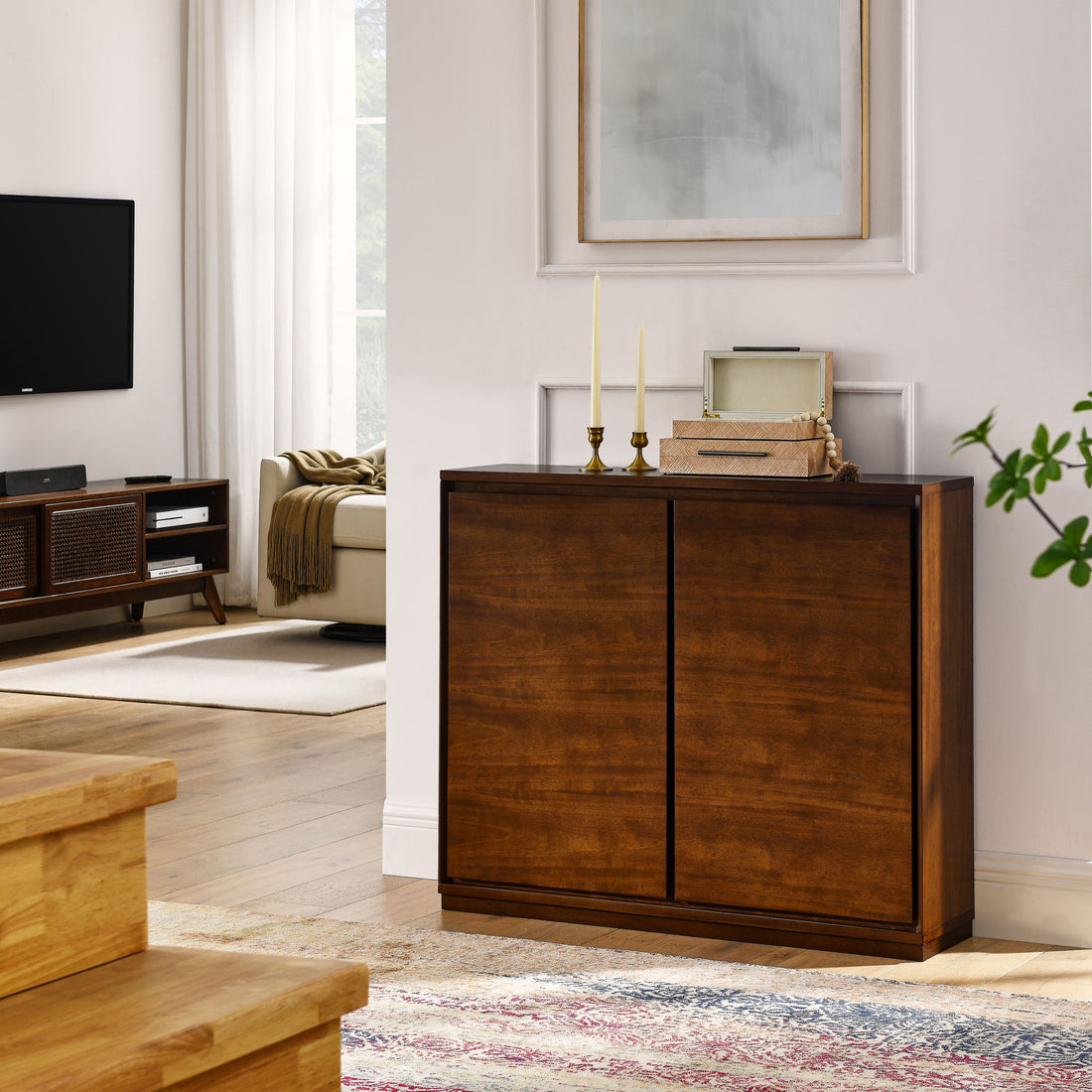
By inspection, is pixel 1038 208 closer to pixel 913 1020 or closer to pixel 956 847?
pixel 956 847

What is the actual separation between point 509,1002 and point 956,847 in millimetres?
884

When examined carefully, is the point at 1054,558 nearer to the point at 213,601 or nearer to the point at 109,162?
the point at 213,601

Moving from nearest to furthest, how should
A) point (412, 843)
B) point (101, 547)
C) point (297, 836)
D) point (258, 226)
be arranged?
point (412, 843)
point (297, 836)
point (101, 547)
point (258, 226)

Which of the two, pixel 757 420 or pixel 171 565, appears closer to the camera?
pixel 757 420

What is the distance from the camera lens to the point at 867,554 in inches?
114

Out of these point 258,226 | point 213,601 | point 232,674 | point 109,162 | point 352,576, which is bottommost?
point 232,674

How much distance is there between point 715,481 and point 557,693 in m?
0.49

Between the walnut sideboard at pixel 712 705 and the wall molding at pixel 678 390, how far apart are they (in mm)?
166

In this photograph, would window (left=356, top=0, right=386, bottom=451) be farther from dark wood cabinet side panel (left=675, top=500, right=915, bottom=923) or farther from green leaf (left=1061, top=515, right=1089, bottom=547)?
green leaf (left=1061, top=515, right=1089, bottom=547)

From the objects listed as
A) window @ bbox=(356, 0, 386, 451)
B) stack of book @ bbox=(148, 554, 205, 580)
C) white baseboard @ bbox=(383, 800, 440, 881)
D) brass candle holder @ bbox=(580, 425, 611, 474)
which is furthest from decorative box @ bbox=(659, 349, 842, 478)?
window @ bbox=(356, 0, 386, 451)

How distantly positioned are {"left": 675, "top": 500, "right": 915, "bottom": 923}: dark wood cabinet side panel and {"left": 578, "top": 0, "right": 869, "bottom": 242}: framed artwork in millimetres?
640

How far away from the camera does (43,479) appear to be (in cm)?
634

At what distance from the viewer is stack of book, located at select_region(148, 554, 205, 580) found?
680cm

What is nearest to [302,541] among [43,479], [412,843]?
[43,479]
